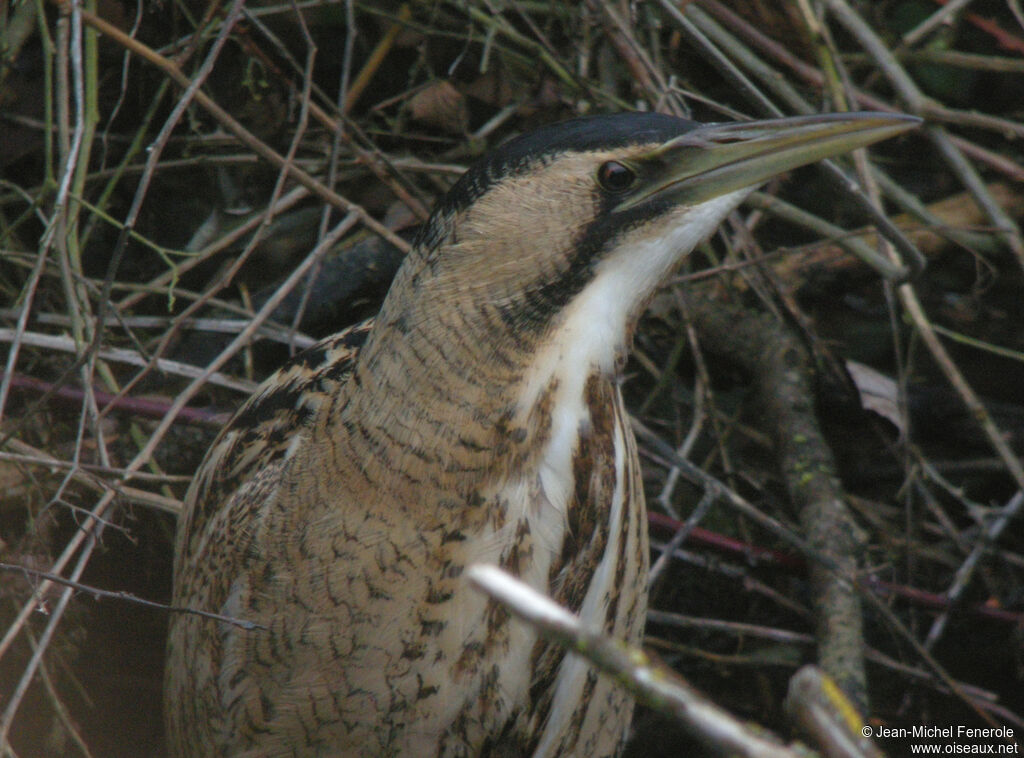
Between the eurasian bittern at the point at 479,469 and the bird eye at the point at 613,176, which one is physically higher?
the bird eye at the point at 613,176

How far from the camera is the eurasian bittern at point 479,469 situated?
3.74 feet

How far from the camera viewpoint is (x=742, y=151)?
1.15 m

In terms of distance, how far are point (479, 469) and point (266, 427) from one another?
384mm

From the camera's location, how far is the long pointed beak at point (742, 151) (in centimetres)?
114

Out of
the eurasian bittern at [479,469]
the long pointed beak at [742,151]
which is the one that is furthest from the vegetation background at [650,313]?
the long pointed beak at [742,151]

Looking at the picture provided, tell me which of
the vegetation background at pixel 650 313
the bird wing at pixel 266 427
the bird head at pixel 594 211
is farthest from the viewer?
the vegetation background at pixel 650 313

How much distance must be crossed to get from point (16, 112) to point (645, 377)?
128cm

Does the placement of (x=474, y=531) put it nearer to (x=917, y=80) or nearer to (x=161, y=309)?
(x=161, y=309)

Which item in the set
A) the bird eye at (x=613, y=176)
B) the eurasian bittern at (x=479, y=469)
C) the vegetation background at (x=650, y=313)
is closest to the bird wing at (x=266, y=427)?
the eurasian bittern at (x=479, y=469)

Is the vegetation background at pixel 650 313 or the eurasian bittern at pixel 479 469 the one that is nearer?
the eurasian bittern at pixel 479 469

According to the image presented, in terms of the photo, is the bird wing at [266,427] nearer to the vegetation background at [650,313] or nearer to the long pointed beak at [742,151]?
the vegetation background at [650,313]

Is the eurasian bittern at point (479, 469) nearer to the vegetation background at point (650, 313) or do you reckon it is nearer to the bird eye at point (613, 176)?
the bird eye at point (613, 176)

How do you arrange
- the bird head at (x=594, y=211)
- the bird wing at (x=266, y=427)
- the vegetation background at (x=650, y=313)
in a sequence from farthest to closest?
the vegetation background at (x=650, y=313) → the bird wing at (x=266, y=427) → the bird head at (x=594, y=211)

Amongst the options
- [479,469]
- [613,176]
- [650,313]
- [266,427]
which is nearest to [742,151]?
[613,176]
